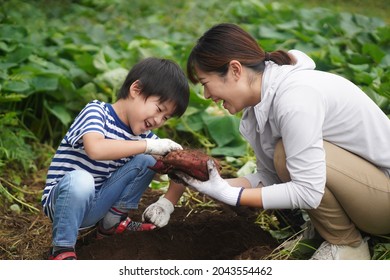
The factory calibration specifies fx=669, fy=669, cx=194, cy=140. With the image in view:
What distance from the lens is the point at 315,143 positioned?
8.15 ft

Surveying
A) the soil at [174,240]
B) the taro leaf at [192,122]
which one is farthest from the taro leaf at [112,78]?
the soil at [174,240]

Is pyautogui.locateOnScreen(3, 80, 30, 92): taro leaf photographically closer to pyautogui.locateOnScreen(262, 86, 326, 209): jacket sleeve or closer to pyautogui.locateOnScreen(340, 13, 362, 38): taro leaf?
pyautogui.locateOnScreen(262, 86, 326, 209): jacket sleeve

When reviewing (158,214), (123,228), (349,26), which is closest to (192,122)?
(123,228)

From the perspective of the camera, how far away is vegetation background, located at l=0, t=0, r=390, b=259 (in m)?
3.84

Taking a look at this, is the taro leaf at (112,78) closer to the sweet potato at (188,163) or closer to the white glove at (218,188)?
the sweet potato at (188,163)

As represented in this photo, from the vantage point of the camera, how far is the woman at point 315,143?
8.27ft

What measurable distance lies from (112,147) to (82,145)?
0.21m

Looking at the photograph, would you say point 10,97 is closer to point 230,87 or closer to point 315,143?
point 230,87

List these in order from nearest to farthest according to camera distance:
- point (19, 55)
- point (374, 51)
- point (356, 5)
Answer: point (19, 55) → point (374, 51) → point (356, 5)

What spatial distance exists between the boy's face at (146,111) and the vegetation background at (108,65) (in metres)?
0.79

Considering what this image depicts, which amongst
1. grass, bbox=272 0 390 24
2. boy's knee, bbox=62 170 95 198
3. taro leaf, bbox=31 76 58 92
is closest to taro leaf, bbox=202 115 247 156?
taro leaf, bbox=31 76 58 92

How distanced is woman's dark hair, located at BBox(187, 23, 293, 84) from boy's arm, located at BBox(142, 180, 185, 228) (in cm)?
58

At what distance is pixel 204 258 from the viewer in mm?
2918
